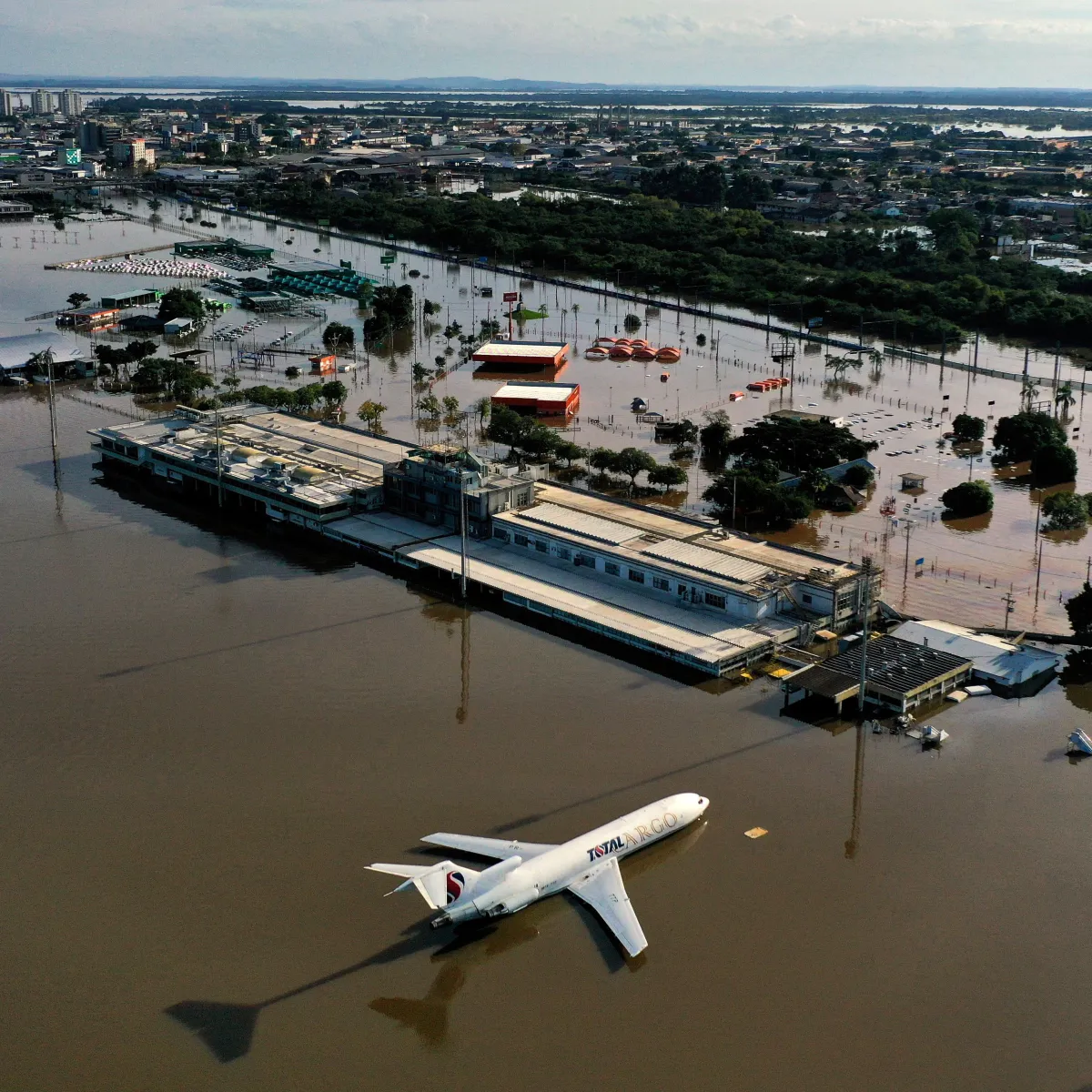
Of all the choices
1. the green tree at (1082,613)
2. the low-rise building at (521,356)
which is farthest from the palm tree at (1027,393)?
the green tree at (1082,613)

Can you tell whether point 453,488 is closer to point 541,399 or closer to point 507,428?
point 507,428

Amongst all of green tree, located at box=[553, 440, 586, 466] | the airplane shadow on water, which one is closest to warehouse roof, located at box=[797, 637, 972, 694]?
the airplane shadow on water

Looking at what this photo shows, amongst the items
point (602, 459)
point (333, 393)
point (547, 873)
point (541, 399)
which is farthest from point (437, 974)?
point (333, 393)

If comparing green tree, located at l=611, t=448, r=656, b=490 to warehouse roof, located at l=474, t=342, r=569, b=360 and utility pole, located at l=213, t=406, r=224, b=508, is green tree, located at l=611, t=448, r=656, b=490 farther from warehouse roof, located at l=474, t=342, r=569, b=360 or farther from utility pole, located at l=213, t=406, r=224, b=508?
warehouse roof, located at l=474, t=342, r=569, b=360

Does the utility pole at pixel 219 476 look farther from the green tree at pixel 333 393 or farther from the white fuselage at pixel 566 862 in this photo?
the white fuselage at pixel 566 862

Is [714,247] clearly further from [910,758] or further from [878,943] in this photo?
[878,943]
